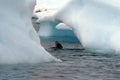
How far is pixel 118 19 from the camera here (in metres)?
23.1

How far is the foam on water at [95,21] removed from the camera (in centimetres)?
2262

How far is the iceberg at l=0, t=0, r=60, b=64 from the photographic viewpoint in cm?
1548

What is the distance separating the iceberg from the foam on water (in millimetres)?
6093

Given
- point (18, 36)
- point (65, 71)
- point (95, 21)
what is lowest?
point (65, 71)

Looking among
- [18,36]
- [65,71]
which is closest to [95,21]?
[18,36]

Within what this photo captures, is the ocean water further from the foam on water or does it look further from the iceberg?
the foam on water

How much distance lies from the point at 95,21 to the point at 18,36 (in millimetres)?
8427

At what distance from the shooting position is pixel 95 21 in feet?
78.0

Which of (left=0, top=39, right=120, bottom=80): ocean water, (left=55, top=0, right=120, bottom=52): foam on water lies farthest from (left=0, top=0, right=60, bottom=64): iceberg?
(left=55, top=0, right=120, bottom=52): foam on water

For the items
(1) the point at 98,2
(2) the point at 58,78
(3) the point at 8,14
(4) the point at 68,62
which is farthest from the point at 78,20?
(2) the point at 58,78

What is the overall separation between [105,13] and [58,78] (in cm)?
1021

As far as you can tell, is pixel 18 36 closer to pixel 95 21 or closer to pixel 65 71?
pixel 65 71

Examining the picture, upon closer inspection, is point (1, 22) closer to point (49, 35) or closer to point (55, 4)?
point (49, 35)

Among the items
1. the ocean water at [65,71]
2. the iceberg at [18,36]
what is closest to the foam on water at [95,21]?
the ocean water at [65,71]
